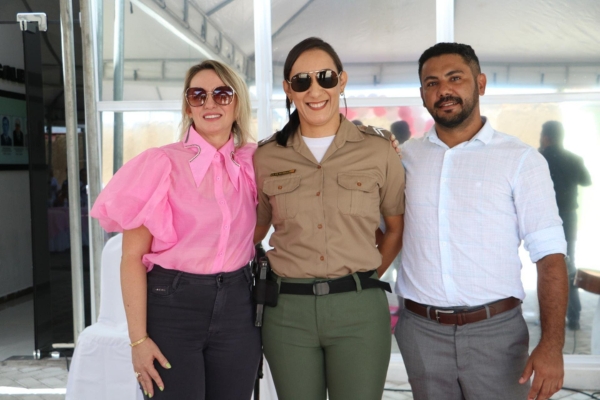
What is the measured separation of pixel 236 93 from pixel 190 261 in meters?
0.62

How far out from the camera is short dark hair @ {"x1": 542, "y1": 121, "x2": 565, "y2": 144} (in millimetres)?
3893

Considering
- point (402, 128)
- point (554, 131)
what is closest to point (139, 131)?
point (402, 128)

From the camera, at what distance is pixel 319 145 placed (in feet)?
6.90

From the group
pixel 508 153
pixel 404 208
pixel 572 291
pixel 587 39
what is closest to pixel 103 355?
pixel 404 208

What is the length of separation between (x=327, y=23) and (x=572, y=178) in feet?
6.44

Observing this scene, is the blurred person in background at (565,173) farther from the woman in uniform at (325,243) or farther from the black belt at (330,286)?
the black belt at (330,286)

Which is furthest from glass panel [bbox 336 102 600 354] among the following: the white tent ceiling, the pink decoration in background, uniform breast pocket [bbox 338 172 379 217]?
uniform breast pocket [bbox 338 172 379 217]

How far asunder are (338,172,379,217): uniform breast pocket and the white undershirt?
0.41ft

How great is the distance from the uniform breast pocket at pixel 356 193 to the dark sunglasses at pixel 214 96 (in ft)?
1.58

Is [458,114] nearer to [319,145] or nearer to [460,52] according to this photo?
[460,52]

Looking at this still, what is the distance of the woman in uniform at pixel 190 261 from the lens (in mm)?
1901

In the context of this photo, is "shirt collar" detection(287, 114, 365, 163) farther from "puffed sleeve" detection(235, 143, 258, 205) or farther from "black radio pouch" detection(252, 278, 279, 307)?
"black radio pouch" detection(252, 278, 279, 307)

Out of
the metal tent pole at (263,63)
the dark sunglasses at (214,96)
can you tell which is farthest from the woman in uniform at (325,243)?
the metal tent pole at (263,63)

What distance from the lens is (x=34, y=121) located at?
15.4 feet
